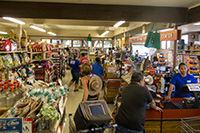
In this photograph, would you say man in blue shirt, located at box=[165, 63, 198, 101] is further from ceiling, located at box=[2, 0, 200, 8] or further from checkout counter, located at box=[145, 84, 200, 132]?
ceiling, located at box=[2, 0, 200, 8]

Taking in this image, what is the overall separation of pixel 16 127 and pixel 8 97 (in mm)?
1496

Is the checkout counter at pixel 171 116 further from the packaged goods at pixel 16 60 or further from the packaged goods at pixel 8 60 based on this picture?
the packaged goods at pixel 16 60

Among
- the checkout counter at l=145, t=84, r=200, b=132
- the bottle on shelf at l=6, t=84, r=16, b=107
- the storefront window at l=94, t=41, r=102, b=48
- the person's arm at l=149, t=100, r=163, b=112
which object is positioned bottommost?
the checkout counter at l=145, t=84, r=200, b=132

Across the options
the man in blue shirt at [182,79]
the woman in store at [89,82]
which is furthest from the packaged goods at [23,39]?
the man in blue shirt at [182,79]

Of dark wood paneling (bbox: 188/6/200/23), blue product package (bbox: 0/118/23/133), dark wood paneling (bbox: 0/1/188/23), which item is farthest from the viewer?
dark wood paneling (bbox: 0/1/188/23)

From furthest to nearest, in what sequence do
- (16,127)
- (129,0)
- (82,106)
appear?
(129,0) < (82,106) < (16,127)

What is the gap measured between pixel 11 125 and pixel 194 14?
5.21m

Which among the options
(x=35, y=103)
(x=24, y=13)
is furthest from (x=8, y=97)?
(x=24, y=13)

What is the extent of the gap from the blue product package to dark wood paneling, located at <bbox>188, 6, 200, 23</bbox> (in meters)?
4.91

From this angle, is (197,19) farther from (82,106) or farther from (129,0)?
(82,106)

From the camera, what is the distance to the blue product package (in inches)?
57.6

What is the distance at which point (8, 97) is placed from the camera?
277 centimetres

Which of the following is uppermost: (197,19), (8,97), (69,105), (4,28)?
(4,28)

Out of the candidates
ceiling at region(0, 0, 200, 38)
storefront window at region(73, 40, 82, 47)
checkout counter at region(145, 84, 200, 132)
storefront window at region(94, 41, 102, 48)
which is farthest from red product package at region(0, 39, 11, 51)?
storefront window at region(94, 41, 102, 48)
